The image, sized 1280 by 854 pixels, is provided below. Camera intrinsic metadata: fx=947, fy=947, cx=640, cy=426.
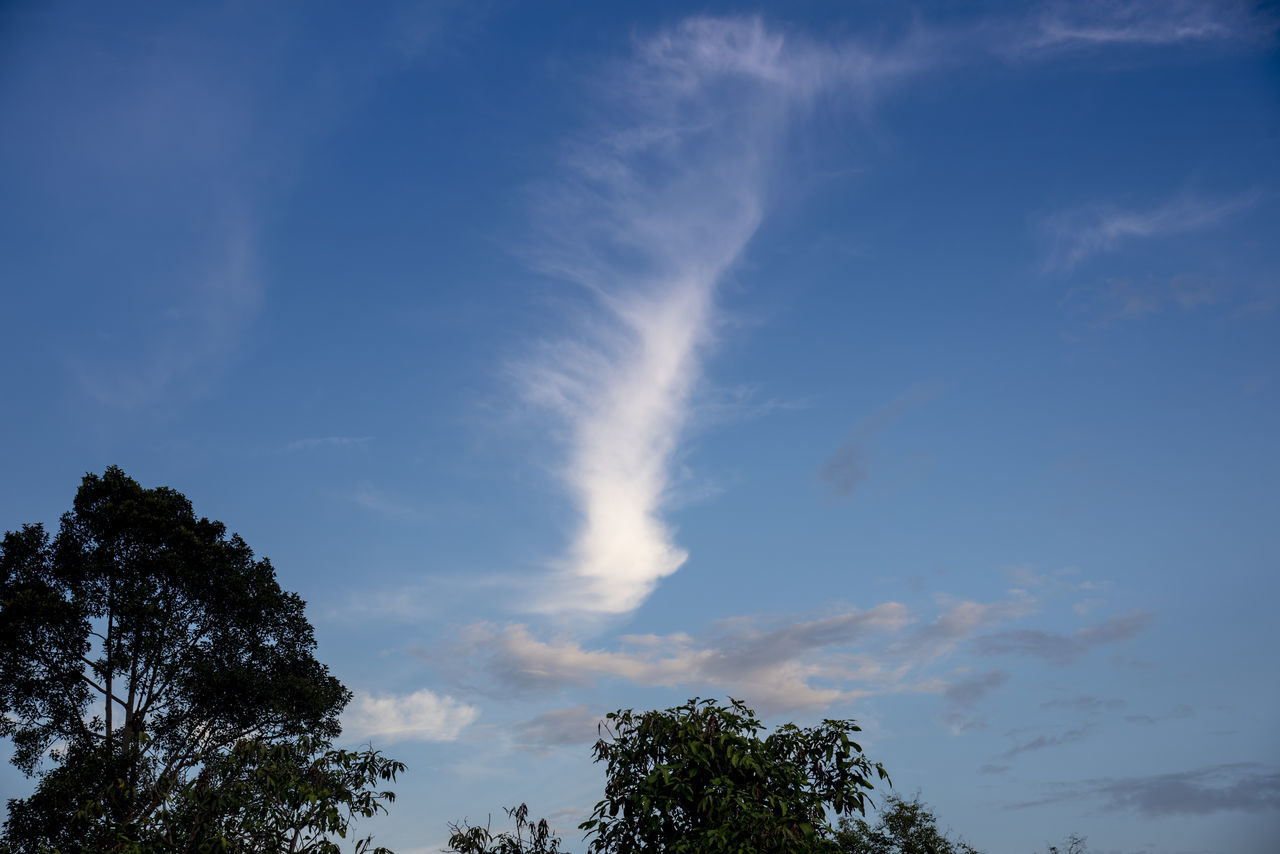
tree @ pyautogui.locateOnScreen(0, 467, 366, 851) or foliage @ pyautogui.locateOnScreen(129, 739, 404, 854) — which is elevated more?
tree @ pyautogui.locateOnScreen(0, 467, 366, 851)

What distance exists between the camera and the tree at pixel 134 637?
80.6 ft

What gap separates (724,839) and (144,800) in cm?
1564

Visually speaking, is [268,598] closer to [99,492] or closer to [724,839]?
[99,492]

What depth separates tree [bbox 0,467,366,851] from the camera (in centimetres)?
2458

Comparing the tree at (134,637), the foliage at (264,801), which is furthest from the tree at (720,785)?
the tree at (134,637)

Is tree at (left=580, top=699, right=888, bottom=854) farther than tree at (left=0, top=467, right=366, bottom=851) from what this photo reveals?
Result: No

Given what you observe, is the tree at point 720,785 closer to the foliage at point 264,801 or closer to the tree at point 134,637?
the foliage at point 264,801

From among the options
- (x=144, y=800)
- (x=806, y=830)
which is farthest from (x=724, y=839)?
(x=144, y=800)

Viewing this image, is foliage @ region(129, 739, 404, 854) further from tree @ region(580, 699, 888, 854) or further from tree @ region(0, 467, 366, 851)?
tree @ region(0, 467, 366, 851)

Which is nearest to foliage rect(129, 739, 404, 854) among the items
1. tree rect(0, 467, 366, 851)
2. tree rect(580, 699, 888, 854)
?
tree rect(580, 699, 888, 854)

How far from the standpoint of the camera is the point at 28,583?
81.0ft

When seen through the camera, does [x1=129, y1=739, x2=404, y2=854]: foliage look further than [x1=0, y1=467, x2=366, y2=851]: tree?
No

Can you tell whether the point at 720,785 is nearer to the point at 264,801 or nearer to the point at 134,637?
the point at 264,801

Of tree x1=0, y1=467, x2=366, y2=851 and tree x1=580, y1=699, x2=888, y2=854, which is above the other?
tree x1=0, y1=467, x2=366, y2=851
